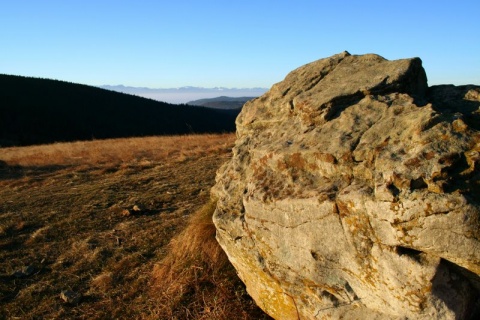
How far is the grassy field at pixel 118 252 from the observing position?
4.75 meters

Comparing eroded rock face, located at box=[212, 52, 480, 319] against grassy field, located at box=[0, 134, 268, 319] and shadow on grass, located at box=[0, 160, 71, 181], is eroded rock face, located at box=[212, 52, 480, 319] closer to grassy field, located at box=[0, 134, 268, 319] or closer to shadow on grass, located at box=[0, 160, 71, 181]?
grassy field, located at box=[0, 134, 268, 319]

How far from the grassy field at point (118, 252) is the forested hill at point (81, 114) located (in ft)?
180

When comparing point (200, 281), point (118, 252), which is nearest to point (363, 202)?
point (200, 281)

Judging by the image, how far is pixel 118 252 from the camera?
239 inches

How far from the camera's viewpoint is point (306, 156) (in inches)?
156

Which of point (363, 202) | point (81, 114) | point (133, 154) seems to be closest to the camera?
point (363, 202)

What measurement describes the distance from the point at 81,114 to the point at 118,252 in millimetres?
84003

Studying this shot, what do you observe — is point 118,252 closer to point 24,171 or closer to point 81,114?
point 24,171

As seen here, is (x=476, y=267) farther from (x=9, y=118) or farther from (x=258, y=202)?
(x=9, y=118)

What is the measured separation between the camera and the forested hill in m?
70.2

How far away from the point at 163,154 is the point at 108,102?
8660 centimetres

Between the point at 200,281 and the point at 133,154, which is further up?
the point at 133,154

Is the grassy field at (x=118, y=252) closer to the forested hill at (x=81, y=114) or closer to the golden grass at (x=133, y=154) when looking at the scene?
the golden grass at (x=133, y=154)

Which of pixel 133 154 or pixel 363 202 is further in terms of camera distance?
pixel 133 154
